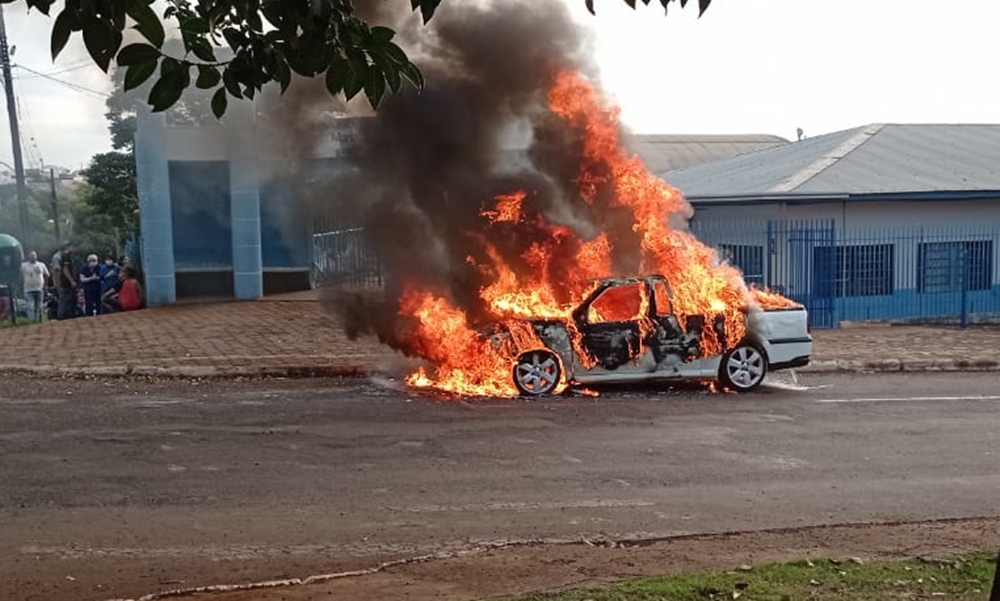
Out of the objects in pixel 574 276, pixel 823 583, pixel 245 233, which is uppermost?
pixel 245 233

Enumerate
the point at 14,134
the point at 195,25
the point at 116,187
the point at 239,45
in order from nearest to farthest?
the point at 195,25, the point at 239,45, the point at 14,134, the point at 116,187

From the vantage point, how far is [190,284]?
2462 centimetres

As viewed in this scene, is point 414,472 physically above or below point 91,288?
below

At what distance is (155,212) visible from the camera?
23.4 meters

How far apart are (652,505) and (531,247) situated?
21.1ft

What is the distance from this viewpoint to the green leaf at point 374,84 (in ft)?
11.3

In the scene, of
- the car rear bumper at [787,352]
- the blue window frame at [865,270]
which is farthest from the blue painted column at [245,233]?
the car rear bumper at [787,352]

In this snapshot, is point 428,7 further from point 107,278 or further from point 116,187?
point 116,187

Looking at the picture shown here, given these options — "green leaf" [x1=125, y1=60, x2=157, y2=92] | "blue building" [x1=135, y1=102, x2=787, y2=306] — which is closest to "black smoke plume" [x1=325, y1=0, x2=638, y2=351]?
"blue building" [x1=135, y1=102, x2=787, y2=306]

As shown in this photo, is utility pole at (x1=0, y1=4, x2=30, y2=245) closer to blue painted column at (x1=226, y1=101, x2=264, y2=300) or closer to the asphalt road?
blue painted column at (x1=226, y1=101, x2=264, y2=300)

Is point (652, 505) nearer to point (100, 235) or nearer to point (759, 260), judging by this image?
point (759, 260)

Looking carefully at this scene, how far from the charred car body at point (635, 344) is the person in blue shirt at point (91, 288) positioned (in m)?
14.5

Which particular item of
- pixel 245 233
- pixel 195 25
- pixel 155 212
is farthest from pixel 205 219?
pixel 195 25

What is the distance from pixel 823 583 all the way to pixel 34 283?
21220mm
